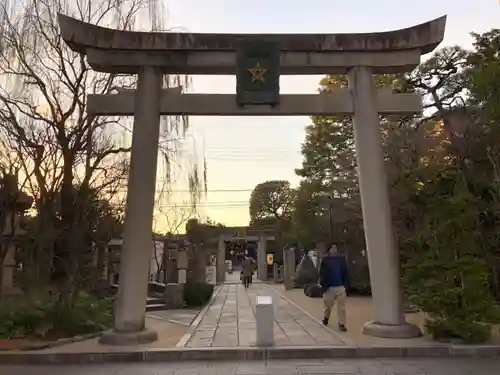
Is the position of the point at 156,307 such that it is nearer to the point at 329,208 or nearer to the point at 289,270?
the point at 329,208

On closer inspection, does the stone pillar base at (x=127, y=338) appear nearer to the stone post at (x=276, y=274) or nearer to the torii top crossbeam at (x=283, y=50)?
the torii top crossbeam at (x=283, y=50)

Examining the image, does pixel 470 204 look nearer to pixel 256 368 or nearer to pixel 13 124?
pixel 256 368

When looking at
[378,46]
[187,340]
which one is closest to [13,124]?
[187,340]

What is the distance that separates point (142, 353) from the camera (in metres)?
8.98

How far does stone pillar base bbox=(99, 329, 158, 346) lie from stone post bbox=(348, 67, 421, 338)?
4.10 meters

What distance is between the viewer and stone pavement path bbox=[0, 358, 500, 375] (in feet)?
25.6

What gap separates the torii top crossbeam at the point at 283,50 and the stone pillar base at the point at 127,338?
513 cm

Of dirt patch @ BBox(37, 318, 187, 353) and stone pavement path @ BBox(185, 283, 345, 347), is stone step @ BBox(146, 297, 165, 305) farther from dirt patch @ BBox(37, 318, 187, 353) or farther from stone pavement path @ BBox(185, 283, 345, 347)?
Answer: dirt patch @ BBox(37, 318, 187, 353)

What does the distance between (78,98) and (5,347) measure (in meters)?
7.49

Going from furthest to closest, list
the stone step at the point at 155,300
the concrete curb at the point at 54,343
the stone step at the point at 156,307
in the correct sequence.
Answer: the stone step at the point at 155,300 → the stone step at the point at 156,307 → the concrete curb at the point at 54,343

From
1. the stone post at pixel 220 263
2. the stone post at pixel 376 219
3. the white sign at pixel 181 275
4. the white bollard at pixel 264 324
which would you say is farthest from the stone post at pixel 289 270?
the white bollard at pixel 264 324

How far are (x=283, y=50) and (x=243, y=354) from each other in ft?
19.4

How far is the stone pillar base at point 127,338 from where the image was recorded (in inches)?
387

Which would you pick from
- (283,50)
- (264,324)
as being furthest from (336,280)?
(283,50)
